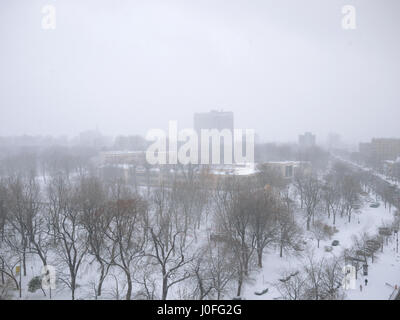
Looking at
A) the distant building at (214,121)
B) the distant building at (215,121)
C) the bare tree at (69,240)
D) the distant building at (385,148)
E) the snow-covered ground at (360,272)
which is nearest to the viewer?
the bare tree at (69,240)

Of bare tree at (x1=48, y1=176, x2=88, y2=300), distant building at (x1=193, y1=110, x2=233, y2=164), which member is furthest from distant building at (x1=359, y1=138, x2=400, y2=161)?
bare tree at (x1=48, y1=176, x2=88, y2=300)

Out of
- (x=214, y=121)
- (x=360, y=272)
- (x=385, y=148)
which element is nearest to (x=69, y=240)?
(x=360, y=272)

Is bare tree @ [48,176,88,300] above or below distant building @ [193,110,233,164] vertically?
below

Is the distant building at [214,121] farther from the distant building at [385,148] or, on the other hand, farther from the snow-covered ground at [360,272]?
the snow-covered ground at [360,272]

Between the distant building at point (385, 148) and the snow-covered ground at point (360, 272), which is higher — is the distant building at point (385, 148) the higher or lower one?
the higher one

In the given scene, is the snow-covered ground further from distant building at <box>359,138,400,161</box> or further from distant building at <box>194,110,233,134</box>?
distant building at <box>194,110,233,134</box>

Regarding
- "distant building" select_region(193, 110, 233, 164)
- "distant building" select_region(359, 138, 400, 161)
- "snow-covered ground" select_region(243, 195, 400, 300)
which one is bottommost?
"snow-covered ground" select_region(243, 195, 400, 300)

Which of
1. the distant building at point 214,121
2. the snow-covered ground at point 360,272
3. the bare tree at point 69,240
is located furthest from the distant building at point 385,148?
the bare tree at point 69,240

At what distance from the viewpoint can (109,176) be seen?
28.8m

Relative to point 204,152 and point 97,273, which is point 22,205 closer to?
point 97,273

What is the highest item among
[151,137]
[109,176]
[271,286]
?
[151,137]

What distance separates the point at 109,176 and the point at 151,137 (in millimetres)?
51165
